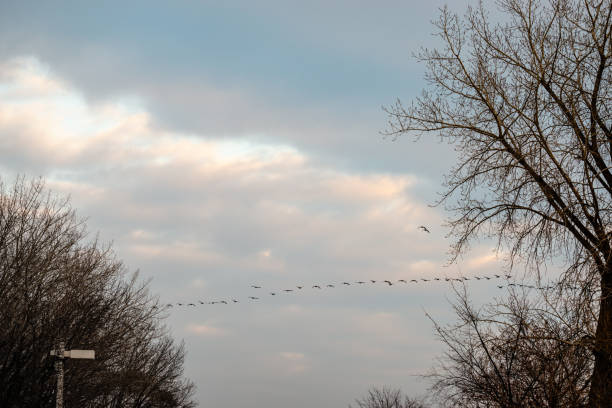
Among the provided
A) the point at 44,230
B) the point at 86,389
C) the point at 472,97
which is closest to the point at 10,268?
the point at 44,230

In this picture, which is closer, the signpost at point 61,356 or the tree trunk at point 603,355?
the tree trunk at point 603,355

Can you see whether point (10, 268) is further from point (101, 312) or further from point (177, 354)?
point (177, 354)

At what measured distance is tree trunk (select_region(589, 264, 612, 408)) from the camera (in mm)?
10016

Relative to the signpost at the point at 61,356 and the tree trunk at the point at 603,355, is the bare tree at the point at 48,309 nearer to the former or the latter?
the signpost at the point at 61,356

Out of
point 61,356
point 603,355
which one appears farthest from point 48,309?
point 603,355

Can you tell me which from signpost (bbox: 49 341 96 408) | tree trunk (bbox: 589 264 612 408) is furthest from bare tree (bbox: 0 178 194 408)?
tree trunk (bbox: 589 264 612 408)

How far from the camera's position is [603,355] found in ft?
33.6

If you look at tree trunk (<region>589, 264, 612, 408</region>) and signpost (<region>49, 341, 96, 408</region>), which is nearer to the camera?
tree trunk (<region>589, 264, 612, 408</region>)

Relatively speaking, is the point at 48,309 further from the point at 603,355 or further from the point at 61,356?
the point at 603,355

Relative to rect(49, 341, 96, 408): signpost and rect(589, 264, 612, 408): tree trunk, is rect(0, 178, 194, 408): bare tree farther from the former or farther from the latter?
rect(589, 264, 612, 408): tree trunk

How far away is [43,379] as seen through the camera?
2372 centimetres

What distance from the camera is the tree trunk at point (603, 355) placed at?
1002 cm

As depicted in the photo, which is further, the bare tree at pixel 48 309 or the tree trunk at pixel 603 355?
the bare tree at pixel 48 309

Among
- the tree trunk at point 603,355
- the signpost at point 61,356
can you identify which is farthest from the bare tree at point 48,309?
the tree trunk at point 603,355
